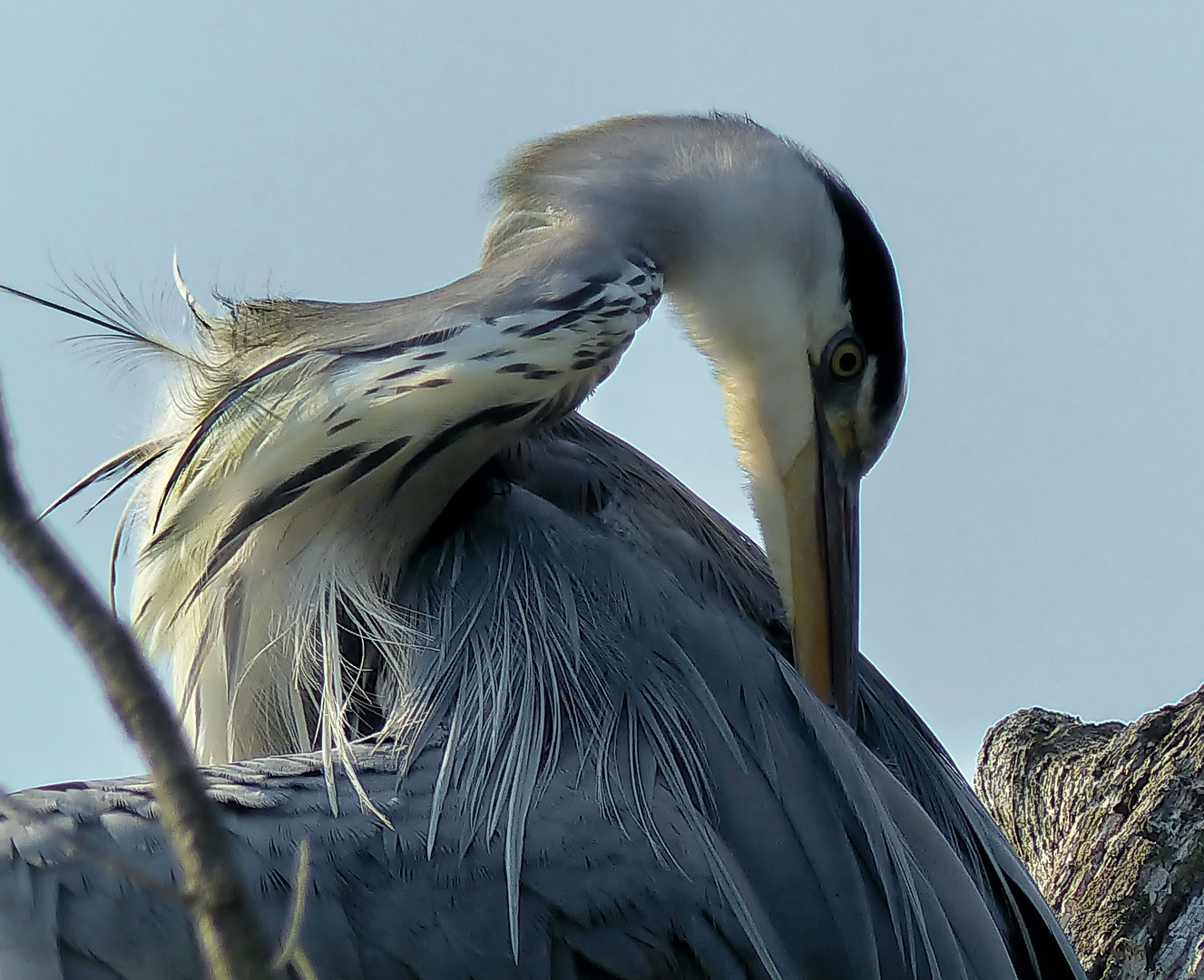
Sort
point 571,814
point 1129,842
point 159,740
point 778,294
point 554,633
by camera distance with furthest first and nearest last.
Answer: point 1129,842, point 778,294, point 554,633, point 571,814, point 159,740

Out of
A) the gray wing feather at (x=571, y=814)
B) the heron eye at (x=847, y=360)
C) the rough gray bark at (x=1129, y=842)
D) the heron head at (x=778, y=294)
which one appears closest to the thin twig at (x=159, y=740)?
the gray wing feather at (x=571, y=814)

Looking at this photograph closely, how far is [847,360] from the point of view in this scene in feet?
7.25

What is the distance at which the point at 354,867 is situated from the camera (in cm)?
158

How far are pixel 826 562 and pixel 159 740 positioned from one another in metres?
1.86

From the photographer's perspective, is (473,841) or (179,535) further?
(179,535)

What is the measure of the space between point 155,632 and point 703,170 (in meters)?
1.11

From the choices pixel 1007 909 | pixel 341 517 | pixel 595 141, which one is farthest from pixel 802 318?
pixel 1007 909

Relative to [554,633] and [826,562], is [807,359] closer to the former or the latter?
[826,562]

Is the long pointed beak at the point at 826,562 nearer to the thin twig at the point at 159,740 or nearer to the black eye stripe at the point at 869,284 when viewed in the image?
the black eye stripe at the point at 869,284

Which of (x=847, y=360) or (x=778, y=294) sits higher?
(x=778, y=294)

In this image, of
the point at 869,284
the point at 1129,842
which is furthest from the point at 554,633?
the point at 1129,842

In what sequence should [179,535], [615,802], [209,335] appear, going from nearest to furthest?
1. [615,802]
2. [179,535]
3. [209,335]

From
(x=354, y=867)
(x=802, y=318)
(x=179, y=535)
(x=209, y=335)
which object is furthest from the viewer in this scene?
(x=802, y=318)

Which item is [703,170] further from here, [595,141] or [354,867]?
[354,867]
